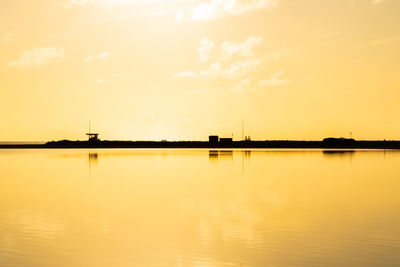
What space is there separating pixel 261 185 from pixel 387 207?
14.4 m

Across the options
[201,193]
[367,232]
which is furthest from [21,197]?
[367,232]

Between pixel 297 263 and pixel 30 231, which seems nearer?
pixel 297 263

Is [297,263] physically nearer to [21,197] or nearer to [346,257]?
[346,257]

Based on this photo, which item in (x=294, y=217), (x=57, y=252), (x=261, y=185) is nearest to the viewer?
(x=57, y=252)

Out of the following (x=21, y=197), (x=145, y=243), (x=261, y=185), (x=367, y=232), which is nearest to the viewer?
(x=145, y=243)

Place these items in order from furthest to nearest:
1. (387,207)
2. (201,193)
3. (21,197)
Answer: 1. (201,193)
2. (21,197)
3. (387,207)

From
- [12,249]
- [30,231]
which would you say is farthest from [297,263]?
[30,231]

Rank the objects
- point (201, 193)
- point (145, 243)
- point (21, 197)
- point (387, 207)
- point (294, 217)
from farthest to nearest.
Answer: point (201, 193) → point (21, 197) → point (387, 207) → point (294, 217) → point (145, 243)

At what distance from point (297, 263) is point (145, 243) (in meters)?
6.44

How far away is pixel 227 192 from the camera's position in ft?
122

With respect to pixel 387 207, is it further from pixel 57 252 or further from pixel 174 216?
pixel 57 252

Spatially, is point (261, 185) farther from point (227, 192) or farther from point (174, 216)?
point (174, 216)

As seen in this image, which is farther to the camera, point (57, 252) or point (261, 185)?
point (261, 185)

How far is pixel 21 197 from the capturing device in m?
34.4
